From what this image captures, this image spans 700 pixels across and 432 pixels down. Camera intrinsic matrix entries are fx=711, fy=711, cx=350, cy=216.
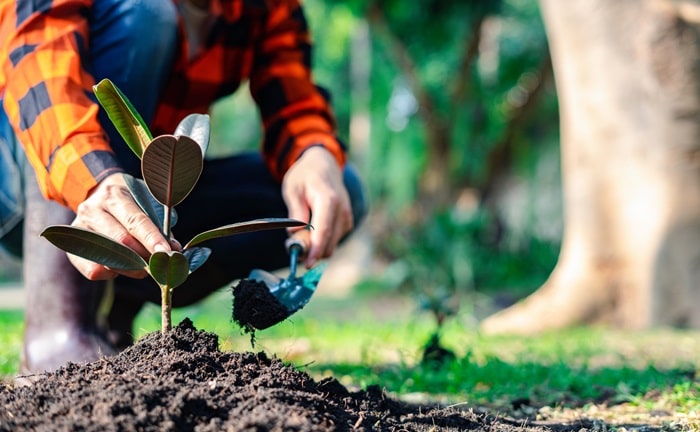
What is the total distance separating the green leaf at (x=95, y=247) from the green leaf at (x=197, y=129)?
237mm

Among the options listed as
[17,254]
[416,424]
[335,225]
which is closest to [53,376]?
[416,424]

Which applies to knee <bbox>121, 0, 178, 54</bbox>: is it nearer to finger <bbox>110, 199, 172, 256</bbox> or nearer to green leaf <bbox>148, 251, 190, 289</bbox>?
finger <bbox>110, 199, 172, 256</bbox>

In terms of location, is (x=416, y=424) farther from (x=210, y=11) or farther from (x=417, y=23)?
(x=417, y=23)

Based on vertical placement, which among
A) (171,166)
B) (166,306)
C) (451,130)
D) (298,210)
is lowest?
(166,306)

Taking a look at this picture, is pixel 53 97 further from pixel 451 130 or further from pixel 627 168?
pixel 451 130

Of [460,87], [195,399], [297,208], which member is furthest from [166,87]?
[460,87]

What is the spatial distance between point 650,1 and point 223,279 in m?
3.37

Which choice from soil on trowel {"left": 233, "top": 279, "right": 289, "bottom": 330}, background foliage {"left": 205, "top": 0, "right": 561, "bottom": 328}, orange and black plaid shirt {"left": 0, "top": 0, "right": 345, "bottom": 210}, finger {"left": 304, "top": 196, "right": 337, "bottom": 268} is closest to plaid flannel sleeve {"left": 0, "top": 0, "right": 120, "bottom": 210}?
orange and black plaid shirt {"left": 0, "top": 0, "right": 345, "bottom": 210}

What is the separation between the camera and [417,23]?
28.1 ft

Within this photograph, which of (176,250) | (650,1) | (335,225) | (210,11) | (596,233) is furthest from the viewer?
(596,233)

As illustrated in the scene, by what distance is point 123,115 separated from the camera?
1.30 meters

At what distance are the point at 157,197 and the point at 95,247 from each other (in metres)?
0.14

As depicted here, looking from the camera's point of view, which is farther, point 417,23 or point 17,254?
point 417,23

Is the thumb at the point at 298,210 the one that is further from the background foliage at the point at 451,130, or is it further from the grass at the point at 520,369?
the background foliage at the point at 451,130
